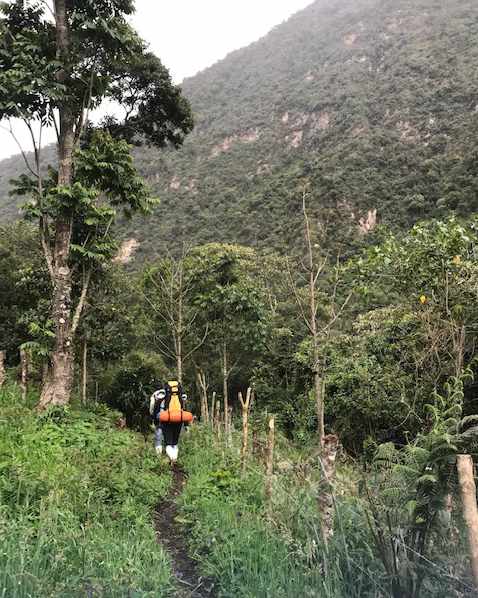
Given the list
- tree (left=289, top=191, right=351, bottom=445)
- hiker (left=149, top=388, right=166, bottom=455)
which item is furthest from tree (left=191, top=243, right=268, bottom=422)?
hiker (left=149, top=388, right=166, bottom=455)

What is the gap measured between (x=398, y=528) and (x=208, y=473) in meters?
3.63

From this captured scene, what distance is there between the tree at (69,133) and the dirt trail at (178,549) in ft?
11.6

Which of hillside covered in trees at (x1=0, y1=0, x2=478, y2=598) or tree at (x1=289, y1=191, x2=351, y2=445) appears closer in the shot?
hillside covered in trees at (x1=0, y1=0, x2=478, y2=598)

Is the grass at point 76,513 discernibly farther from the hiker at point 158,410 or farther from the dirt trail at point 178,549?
the hiker at point 158,410

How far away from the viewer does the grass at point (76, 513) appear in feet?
10.2

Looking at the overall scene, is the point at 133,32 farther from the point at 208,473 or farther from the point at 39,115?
the point at 208,473

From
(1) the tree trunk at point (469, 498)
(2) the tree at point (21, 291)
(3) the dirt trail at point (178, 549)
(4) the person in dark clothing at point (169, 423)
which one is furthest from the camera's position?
(2) the tree at point (21, 291)

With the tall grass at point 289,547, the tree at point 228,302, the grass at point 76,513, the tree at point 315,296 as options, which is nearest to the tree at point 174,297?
the tree at point 228,302

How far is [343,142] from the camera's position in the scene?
177ft

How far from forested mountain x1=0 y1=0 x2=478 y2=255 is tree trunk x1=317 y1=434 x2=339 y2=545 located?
18068mm

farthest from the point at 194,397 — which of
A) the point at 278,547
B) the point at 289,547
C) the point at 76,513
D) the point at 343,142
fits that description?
the point at 343,142

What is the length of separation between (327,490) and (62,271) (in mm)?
6876

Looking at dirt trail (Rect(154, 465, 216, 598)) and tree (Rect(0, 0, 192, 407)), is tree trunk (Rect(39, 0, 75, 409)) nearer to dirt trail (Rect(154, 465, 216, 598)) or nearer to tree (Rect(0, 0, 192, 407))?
tree (Rect(0, 0, 192, 407))

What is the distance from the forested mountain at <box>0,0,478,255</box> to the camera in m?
41.0
